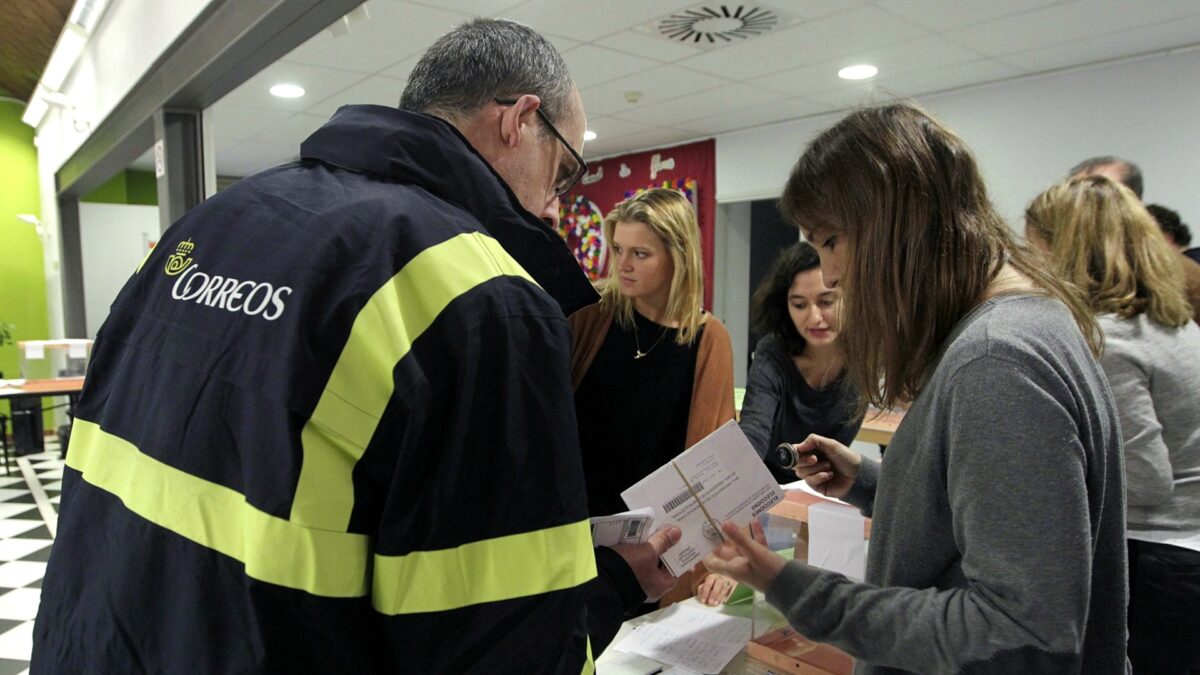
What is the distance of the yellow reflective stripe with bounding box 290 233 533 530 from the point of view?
63cm

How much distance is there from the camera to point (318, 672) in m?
0.64

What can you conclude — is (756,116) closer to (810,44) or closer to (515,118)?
(810,44)

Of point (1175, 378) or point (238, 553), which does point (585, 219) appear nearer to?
point (1175, 378)

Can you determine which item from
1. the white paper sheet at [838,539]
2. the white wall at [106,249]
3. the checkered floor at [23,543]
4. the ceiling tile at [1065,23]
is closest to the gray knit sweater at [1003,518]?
the white paper sheet at [838,539]

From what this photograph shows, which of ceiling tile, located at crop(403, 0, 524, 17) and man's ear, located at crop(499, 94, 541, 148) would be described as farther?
ceiling tile, located at crop(403, 0, 524, 17)

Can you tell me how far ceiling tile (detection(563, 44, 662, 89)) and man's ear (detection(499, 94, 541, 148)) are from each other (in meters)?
3.61

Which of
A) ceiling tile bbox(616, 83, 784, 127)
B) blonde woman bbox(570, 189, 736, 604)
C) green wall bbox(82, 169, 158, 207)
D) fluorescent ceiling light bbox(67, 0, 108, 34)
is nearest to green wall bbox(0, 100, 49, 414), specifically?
green wall bbox(82, 169, 158, 207)

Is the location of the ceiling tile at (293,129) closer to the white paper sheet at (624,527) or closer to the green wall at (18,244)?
the green wall at (18,244)

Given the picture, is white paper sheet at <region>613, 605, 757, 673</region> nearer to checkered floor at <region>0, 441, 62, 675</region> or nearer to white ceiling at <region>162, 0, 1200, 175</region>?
checkered floor at <region>0, 441, 62, 675</region>

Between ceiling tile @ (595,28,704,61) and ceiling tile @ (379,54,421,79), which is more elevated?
ceiling tile @ (379,54,421,79)

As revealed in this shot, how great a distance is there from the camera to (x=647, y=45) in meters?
4.30

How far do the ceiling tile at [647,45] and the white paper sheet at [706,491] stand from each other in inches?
135

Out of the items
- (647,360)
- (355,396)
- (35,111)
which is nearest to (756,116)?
(647,360)

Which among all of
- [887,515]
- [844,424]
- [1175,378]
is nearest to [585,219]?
[844,424]
